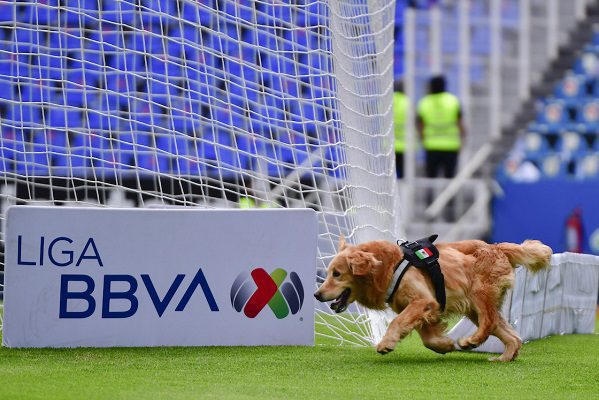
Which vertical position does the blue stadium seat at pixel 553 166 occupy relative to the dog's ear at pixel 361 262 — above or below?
below

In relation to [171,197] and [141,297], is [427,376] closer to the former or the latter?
[141,297]

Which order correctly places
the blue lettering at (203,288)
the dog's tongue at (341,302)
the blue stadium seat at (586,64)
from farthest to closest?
the blue stadium seat at (586,64) < the blue lettering at (203,288) < the dog's tongue at (341,302)

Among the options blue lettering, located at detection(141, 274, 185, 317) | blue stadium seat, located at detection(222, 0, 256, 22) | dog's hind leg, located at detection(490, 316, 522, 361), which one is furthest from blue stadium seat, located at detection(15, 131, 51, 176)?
dog's hind leg, located at detection(490, 316, 522, 361)

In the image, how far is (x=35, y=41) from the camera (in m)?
7.65

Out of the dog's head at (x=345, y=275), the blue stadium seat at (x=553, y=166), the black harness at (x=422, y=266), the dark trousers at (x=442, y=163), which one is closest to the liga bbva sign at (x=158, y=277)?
the dog's head at (x=345, y=275)

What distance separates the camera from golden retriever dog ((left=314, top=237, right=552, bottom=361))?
19.1 feet

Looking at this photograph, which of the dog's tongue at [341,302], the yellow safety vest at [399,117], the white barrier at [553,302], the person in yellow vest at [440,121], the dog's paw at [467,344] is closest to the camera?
the dog's tongue at [341,302]

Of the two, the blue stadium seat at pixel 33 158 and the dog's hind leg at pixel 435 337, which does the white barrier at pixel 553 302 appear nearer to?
the dog's hind leg at pixel 435 337

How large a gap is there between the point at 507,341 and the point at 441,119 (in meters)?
8.64

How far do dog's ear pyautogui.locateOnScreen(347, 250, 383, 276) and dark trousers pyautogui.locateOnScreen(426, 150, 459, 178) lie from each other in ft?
30.2

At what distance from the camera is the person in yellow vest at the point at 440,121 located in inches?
569

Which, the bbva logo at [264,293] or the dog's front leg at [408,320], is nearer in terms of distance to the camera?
the dog's front leg at [408,320]

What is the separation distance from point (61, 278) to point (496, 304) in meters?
2.28

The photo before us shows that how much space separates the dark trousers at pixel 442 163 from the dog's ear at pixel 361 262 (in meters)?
9.21
